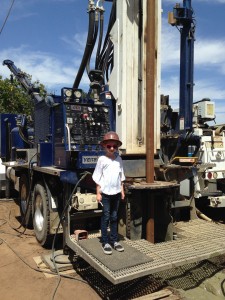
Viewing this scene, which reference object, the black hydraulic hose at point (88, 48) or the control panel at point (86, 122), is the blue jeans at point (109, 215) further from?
the black hydraulic hose at point (88, 48)

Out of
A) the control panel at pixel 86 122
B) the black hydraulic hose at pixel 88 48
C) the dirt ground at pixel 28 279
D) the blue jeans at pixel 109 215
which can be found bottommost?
the dirt ground at pixel 28 279

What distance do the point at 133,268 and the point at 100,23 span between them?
14.4ft

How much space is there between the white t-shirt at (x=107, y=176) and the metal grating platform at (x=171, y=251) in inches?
33.5

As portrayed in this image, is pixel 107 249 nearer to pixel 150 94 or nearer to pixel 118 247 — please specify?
pixel 118 247

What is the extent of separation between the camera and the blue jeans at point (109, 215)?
179 inches

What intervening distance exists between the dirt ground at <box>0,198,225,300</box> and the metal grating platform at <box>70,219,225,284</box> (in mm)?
399

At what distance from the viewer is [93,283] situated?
4.73 meters

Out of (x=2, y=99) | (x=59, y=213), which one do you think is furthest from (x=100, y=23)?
(x=2, y=99)

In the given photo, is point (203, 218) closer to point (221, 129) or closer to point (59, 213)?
point (221, 129)

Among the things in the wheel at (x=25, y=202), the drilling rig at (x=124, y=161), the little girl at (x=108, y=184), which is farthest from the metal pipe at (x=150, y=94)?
the wheel at (x=25, y=202)

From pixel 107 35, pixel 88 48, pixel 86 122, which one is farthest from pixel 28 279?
pixel 107 35

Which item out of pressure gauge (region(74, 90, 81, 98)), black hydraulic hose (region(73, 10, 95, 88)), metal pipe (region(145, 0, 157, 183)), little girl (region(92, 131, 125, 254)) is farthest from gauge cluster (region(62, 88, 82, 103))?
little girl (region(92, 131, 125, 254))

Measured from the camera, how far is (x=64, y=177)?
5172mm

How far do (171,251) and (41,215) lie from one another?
9.85 feet
